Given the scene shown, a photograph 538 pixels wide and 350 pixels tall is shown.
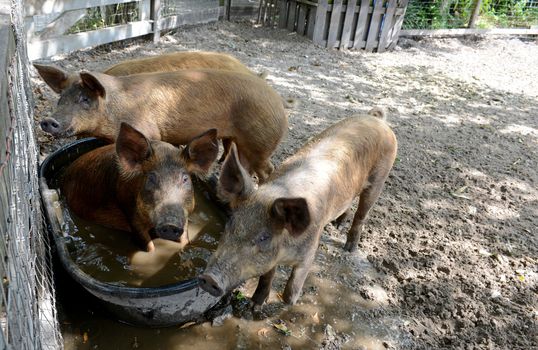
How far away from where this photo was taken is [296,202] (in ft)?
7.80

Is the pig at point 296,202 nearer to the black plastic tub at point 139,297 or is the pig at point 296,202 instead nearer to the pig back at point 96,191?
the black plastic tub at point 139,297

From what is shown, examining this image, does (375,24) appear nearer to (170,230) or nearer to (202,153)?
(202,153)

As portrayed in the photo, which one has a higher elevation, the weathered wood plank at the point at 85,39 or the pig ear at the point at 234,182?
the pig ear at the point at 234,182

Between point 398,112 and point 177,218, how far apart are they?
5044 mm

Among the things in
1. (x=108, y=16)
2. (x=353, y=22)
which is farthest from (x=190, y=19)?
(x=353, y=22)

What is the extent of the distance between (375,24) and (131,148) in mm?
8499

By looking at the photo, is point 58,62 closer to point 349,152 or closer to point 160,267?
point 160,267

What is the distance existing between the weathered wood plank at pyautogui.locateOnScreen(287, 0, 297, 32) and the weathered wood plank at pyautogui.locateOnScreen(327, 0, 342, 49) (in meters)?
1.12

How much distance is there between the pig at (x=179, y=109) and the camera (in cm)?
391

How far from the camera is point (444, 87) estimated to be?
27.9 feet

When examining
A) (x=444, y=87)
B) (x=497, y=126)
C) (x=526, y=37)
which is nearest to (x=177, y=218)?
(x=497, y=126)

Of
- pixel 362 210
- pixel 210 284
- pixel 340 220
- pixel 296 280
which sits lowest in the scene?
pixel 340 220

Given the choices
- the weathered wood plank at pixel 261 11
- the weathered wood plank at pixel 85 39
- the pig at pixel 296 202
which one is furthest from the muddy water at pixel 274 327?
the weathered wood plank at pixel 261 11

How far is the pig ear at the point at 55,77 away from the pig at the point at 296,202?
2.16 metres
